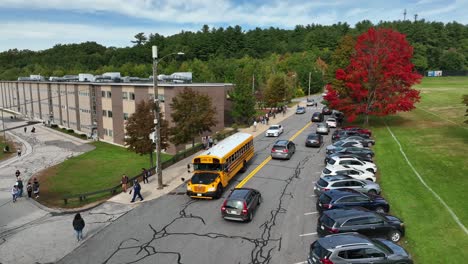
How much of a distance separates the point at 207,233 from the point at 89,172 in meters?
25.2

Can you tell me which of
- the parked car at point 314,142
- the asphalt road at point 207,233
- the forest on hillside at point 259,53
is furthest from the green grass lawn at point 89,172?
the forest on hillside at point 259,53

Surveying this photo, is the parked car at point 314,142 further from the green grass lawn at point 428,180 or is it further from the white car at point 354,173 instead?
the white car at point 354,173

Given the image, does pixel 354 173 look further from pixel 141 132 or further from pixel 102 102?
pixel 102 102

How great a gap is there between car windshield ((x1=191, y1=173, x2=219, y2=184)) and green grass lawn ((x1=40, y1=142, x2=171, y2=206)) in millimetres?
8147

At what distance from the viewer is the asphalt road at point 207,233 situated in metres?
16.4

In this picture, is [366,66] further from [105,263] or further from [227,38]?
[227,38]

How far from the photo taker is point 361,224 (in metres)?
16.6

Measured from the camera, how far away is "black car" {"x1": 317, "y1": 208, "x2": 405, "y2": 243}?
16312mm

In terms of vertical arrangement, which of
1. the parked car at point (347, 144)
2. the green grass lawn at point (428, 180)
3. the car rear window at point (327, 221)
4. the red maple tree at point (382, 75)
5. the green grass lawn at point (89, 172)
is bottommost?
the green grass lawn at point (89, 172)

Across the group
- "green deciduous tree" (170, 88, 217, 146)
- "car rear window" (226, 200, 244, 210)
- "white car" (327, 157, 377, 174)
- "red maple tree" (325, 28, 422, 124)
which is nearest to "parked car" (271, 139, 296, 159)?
"white car" (327, 157, 377, 174)

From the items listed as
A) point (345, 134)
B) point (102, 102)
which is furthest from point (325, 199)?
point (102, 102)

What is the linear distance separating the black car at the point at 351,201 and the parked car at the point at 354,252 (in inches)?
203

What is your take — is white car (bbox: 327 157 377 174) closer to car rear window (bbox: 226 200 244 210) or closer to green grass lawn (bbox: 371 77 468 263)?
green grass lawn (bbox: 371 77 468 263)

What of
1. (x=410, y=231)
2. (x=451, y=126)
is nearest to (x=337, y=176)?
(x=410, y=231)
